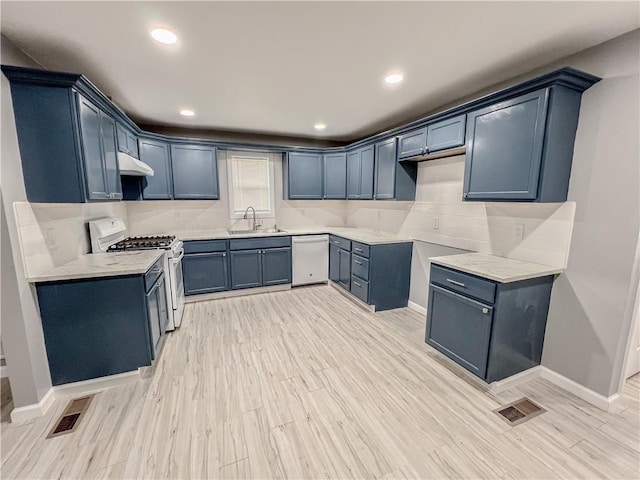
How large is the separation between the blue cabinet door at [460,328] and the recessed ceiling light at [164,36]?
2753 mm

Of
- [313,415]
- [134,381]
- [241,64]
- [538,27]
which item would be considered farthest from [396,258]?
[134,381]

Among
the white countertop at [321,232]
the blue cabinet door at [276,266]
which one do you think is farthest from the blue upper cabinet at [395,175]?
the blue cabinet door at [276,266]

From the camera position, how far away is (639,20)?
160cm

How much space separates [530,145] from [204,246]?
367 centimetres

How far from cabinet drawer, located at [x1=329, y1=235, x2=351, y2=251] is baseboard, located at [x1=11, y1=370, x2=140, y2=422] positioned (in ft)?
8.92

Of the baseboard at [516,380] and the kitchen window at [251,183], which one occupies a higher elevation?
the kitchen window at [251,183]

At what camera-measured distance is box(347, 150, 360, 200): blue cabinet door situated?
13.9 feet

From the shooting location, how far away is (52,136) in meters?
1.85

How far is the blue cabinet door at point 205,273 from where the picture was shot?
3.70 m

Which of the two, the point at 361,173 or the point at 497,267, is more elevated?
the point at 361,173

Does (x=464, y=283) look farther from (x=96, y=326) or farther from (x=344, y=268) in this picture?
(x=96, y=326)

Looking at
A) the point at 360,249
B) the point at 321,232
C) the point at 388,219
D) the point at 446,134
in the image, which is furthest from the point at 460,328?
the point at 321,232

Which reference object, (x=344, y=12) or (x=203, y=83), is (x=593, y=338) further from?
(x=203, y=83)

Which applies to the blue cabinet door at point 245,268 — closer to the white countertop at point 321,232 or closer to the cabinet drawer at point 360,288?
the white countertop at point 321,232
